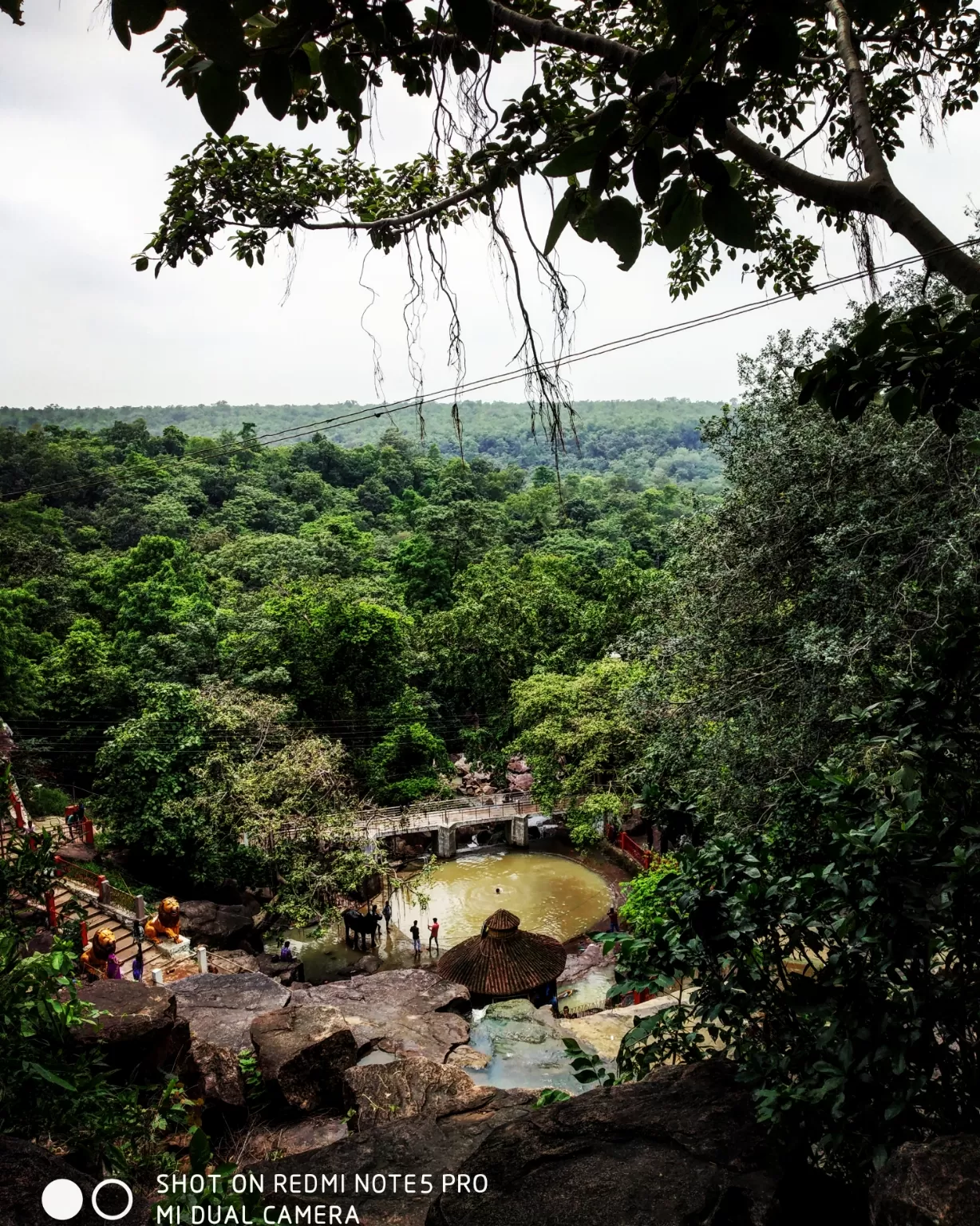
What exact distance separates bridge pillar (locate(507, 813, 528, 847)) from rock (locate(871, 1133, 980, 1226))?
1981 cm

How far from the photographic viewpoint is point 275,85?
111 centimetres

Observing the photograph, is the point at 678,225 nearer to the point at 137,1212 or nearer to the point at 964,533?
the point at 137,1212

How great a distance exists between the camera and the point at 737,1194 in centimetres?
241

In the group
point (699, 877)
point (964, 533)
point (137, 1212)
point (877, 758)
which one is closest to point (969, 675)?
point (699, 877)

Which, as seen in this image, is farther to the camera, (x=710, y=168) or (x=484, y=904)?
(x=484, y=904)

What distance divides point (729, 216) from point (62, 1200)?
11.8 ft

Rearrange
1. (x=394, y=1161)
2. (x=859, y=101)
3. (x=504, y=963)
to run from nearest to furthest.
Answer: (x=859, y=101) → (x=394, y=1161) → (x=504, y=963)

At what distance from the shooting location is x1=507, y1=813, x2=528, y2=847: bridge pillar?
2130 centimetres

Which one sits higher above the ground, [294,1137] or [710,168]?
[710,168]

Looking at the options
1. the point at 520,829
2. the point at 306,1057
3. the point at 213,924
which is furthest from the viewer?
the point at 520,829

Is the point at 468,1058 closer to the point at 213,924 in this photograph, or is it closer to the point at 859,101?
the point at 213,924

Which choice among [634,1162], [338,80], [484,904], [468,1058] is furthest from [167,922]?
[338,80]

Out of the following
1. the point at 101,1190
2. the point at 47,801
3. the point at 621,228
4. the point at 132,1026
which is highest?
the point at 621,228

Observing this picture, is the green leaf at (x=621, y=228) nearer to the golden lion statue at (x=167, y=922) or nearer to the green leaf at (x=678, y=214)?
A: the green leaf at (x=678, y=214)
